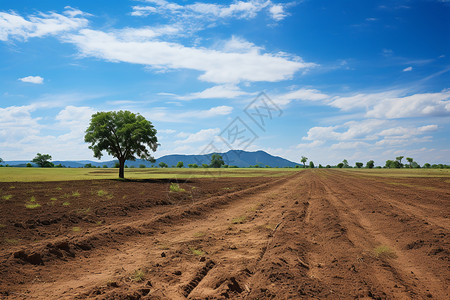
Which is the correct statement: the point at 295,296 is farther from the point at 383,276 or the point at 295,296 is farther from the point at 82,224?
the point at 82,224

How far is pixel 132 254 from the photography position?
761 cm

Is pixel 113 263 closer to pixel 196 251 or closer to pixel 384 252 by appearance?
pixel 196 251

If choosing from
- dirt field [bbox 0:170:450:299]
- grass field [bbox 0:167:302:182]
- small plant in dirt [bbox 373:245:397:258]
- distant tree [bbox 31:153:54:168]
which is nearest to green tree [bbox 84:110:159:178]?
grass field [bbox 0:167:302:182]

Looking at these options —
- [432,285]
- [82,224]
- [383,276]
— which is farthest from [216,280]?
[82,224]

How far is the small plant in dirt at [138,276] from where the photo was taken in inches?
225

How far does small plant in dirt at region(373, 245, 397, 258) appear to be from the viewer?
7.26m

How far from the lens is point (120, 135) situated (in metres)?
43.4

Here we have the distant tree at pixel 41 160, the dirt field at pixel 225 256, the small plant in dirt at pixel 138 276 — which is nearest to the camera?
the dirt field at pixel 225 256

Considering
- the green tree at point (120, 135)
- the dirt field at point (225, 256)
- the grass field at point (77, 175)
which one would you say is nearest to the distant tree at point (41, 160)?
the grass field at point (77, 175)

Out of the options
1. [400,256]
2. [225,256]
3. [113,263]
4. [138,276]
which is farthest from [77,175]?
[400,256]

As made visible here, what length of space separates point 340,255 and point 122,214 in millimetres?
10732

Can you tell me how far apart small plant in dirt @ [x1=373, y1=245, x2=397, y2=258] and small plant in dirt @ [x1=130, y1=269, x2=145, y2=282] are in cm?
616

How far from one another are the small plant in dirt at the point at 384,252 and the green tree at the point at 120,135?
39205 mm

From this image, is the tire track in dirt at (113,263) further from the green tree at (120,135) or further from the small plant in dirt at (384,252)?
the green tree at (120,135)
